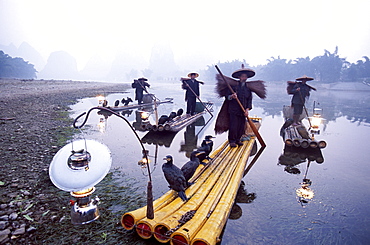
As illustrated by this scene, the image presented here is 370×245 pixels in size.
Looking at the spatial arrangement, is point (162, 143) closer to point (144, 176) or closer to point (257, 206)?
point (144, 176)

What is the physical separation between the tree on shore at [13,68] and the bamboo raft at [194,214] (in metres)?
92.9

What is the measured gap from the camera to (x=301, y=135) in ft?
27.2

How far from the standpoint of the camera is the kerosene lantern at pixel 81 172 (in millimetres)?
3064

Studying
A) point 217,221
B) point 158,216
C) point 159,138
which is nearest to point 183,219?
point 158,216

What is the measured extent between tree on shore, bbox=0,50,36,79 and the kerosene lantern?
91971 mm

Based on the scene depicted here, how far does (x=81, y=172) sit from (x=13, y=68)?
9642cm

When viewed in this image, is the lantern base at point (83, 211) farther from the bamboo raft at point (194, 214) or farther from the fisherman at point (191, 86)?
the fisherman at point (191, 86)

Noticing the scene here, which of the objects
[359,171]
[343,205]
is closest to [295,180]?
[343,205]

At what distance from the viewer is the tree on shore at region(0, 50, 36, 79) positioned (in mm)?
71506

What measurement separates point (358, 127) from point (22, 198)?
1540cm

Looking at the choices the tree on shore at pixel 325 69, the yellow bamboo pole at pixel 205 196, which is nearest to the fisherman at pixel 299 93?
the yellow bamboo pole at pixel 205 196

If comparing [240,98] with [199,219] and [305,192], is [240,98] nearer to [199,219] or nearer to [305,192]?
[305,192]

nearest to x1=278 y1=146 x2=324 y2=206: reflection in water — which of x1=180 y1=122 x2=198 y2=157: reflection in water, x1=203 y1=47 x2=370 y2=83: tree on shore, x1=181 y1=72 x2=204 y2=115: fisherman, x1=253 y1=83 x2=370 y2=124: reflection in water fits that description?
x1=180 y1=122 x2=198 y2=157: reflection in water

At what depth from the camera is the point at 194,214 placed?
3131 mm
